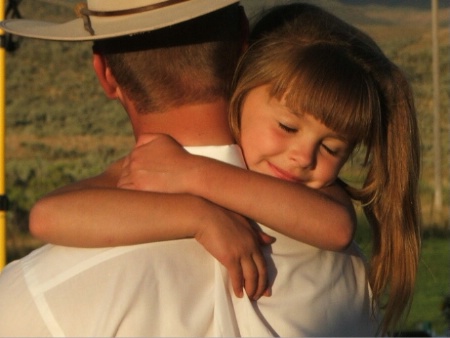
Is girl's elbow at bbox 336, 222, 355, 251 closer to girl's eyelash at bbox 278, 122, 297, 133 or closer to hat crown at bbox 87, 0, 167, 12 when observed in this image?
girl's eyelash at bbox 278, 122, 297, 133

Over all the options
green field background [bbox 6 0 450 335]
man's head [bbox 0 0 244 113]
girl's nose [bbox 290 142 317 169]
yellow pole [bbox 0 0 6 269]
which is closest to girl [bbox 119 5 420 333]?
girl's nose [bbox 290 142 317 169]

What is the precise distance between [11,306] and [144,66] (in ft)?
1.63

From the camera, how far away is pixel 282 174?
222cm

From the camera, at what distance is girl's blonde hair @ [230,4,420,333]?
2.18 metres

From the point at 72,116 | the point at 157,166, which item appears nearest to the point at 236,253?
the point at 157,166

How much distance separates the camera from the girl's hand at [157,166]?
1938mm

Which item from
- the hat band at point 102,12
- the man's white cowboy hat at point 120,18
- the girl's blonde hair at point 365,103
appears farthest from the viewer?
the girl's blonde hair at point 365,103

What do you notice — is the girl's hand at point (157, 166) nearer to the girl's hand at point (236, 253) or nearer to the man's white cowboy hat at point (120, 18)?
the girl's hand at point (236, 253)

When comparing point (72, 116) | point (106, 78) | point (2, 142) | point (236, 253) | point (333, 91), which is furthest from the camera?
point (72, 116)

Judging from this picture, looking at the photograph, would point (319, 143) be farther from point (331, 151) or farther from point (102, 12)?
point (102, 12)

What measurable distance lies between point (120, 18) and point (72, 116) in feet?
31.7

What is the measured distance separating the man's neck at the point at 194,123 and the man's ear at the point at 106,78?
11 centimetres

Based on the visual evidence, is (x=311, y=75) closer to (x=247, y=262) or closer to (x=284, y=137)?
(x=284, y=137)

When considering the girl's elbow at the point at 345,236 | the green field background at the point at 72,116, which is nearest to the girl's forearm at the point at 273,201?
the girl's elbow at the point at 345,236
